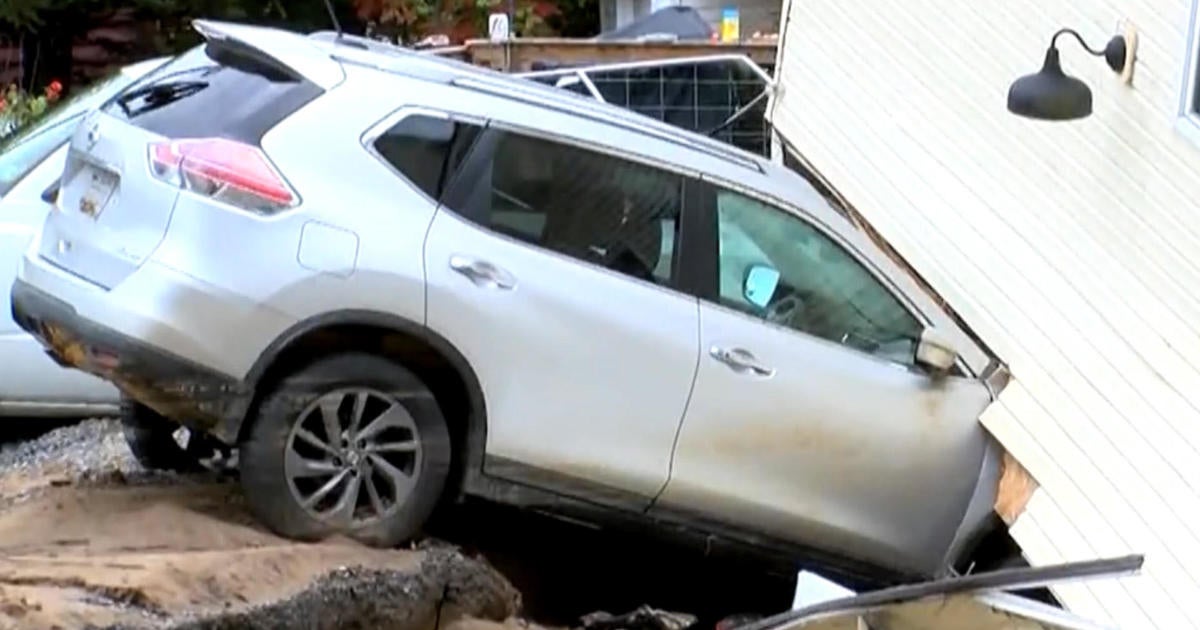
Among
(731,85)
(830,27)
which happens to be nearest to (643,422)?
(830,27)

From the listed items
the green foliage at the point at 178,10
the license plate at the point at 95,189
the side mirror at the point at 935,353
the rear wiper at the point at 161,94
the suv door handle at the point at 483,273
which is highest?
the rear wiper at the point at 161,94

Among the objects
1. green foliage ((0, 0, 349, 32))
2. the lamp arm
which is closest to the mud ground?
the lamp arm

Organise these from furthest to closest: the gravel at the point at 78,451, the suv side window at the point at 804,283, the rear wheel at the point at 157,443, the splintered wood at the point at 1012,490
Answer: the gravel at the point at 78,451 < the rear wheel at the point at 157,443 < the suv side window at the point at 804,283 < the splintered wood at the point at 1012,490

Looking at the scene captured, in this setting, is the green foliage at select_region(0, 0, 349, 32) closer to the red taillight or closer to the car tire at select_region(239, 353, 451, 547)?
the red taillight

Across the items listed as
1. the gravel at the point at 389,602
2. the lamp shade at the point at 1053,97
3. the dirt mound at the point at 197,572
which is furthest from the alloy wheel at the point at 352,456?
the lamp shade at the point at 1053,97

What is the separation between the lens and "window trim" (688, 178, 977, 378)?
650cm

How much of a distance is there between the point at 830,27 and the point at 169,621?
17.9 ft

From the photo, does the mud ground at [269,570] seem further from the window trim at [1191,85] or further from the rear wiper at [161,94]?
the window trim at [1191,85]

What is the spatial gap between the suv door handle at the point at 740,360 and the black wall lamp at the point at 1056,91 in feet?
4.02

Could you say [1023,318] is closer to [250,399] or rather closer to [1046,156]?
[1046,156]

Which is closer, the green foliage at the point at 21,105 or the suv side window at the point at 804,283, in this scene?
the suv side window at the point at 804,283

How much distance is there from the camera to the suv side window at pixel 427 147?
6.27 m

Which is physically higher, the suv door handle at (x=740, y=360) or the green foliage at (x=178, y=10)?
the suv door handle at (x=740, y=360)

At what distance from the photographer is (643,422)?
6.33 meters
